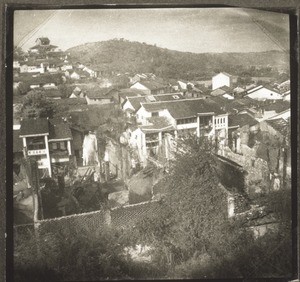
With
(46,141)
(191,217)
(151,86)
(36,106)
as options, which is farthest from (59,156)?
(191,217)

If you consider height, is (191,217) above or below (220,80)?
below

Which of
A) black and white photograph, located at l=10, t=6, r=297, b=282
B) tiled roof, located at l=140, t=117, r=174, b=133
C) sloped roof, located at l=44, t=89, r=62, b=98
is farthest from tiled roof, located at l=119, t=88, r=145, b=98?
sloped roof, located at l=44, t=89, r=62, b=98

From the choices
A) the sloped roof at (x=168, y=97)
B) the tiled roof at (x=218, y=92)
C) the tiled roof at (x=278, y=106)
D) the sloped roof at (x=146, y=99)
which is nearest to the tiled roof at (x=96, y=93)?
the sloped roof at (x=146, y=99)

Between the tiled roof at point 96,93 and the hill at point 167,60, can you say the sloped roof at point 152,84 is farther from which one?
the tiled roof at point 96,93

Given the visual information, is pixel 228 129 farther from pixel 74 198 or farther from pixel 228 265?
pixel 74 198

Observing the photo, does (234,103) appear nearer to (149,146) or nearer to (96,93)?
(149,146)

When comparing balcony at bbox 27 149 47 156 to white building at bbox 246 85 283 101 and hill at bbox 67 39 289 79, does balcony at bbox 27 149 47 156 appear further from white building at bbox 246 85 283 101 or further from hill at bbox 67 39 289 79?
white building at bbox 246 85 283 101
